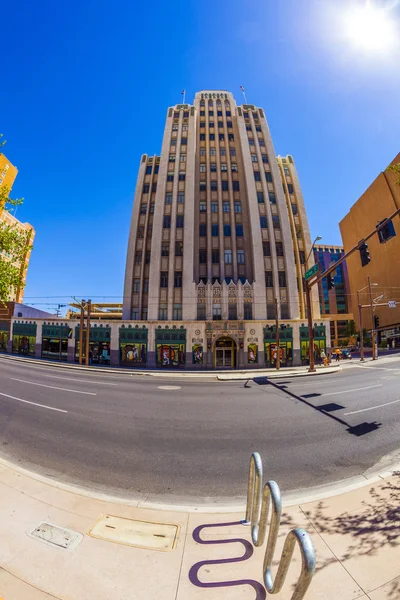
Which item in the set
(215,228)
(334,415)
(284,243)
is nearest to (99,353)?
(215,228)

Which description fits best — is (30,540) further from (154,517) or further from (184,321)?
(184,321)

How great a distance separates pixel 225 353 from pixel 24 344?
94.0 feet

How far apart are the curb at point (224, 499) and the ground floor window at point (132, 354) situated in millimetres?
23490

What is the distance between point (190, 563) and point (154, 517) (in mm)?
1123

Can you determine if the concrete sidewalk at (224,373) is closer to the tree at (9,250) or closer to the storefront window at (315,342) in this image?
the storefront window at (315,342)

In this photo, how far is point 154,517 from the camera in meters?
3.83

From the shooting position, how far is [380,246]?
63219 millimetres

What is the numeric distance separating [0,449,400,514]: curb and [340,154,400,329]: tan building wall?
2402 inches

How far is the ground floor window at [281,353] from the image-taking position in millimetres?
28281

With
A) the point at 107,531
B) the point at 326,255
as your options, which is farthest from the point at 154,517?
the point at 326,255

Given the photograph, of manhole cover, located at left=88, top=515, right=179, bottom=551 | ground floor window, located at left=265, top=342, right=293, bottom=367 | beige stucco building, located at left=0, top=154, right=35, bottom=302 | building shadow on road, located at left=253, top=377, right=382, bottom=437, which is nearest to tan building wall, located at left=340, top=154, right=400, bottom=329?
ground floor window, located at left=265, top=342, right=293, bottom=367

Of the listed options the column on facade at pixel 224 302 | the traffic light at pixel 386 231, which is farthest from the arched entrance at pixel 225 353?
the traffic light at pixel 386 231

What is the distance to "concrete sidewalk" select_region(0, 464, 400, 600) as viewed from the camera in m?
2.59

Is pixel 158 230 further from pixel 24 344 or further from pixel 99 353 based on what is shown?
pixel 24 344
